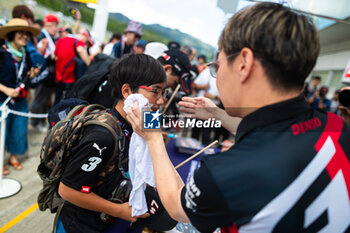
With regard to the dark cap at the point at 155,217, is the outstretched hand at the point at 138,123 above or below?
above

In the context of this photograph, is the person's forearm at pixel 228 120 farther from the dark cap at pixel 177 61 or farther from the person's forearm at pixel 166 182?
the dark cap at pixel 177 61

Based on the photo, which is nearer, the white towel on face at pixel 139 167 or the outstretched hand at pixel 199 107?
the white towel on face at pixel 139 167

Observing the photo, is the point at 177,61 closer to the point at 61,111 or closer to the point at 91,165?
the point at 61,111

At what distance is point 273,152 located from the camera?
2.05 ft

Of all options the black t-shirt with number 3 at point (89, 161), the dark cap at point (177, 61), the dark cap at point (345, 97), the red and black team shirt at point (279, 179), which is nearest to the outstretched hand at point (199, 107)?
the black t-shirt with number 3 at point (89, 161)

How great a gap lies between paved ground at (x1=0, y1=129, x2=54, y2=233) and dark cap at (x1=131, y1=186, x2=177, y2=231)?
5.36ft

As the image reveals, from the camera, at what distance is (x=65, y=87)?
405 centimetres

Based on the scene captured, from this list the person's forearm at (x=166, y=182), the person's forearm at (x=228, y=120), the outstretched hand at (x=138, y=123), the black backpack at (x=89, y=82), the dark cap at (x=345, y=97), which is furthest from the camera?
the black backpack at (x=89, y=82)

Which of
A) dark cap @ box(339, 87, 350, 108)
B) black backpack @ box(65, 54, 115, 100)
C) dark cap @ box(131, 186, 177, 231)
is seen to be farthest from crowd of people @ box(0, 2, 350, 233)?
black backpack @ box(65, 54, 115, 100)

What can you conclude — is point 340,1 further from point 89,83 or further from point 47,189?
point 47,189

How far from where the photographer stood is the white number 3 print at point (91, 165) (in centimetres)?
107

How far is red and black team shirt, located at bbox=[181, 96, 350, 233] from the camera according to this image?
62 centimetres

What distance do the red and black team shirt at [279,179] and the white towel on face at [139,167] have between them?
29 centimetres

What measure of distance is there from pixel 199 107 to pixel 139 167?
58cm
